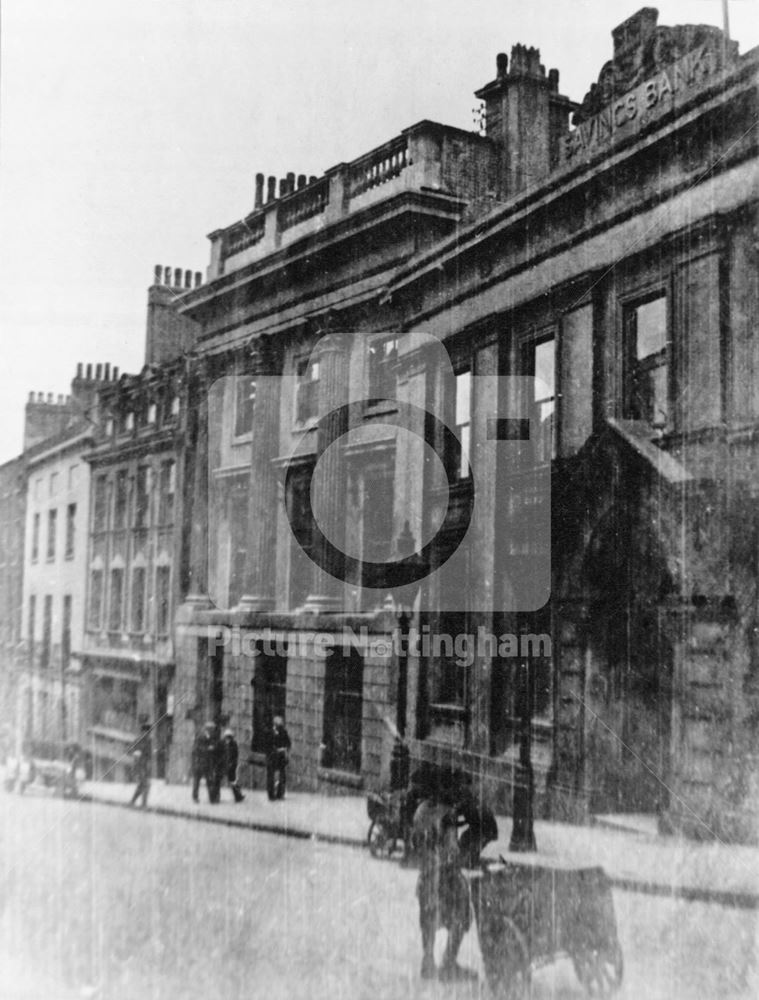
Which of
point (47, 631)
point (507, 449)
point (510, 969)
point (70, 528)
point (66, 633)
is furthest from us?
point (70, 528)

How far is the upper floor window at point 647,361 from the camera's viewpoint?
527 cm

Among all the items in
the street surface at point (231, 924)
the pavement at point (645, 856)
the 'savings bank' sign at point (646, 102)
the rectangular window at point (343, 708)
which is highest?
the 'savings bank' sign at point (646, 102)

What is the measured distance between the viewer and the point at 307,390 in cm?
757

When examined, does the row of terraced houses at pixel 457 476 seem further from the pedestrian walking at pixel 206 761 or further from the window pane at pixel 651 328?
the pedestrian walking at pixel 206 761

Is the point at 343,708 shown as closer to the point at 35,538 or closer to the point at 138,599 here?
the point at 138,599

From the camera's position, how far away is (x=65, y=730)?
7758 mm

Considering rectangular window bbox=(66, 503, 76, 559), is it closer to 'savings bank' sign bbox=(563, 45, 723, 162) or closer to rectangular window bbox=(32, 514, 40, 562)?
rectangular window bbox=(32, 514, 40, 562)

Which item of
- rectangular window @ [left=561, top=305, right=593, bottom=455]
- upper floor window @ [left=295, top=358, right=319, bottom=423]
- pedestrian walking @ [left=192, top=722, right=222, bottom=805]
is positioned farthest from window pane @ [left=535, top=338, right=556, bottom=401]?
pedestrian walking @ [left=192, top=722, right=222, bottom=805]

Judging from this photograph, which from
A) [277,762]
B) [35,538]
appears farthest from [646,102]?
[35,538]

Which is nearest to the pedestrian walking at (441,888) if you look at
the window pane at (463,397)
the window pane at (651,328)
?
the window pane at (463,397)

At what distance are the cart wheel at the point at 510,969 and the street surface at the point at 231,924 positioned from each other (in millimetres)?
68

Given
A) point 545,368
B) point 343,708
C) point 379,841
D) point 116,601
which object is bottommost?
point 379,841

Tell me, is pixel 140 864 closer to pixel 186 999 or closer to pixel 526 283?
pixel 186 999

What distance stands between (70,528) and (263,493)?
6.71ft
